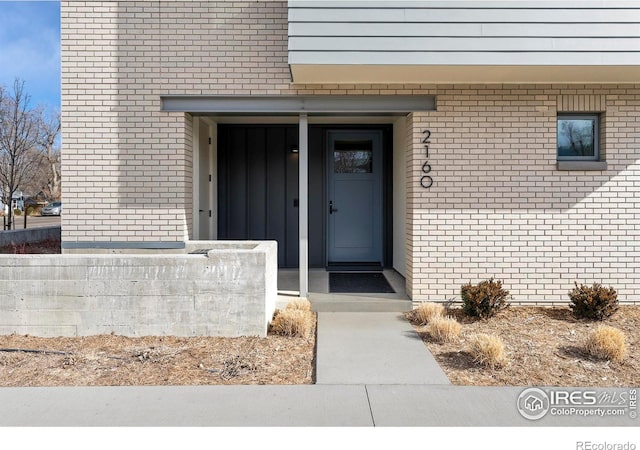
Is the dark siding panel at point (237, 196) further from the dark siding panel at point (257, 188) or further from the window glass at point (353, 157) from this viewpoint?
the window glass at point (353, 157)

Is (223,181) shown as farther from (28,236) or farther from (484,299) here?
(28,236)

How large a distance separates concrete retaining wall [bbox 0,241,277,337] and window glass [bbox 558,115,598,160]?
4.72 meters

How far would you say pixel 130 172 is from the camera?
6.30 m

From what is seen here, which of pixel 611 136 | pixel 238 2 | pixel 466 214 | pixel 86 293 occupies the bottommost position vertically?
pixel 86 293

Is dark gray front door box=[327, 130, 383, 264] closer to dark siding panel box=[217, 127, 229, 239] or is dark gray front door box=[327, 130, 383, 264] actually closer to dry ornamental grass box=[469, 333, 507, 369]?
dark siding panel box=[217, 127, 229, 239]

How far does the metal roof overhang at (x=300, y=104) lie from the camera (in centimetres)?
631

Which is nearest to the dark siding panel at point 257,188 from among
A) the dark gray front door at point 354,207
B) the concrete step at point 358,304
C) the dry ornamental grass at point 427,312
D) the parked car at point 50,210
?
the dark gray front door at point 354,207

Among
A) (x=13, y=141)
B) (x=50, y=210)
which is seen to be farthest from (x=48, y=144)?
(x=50, y=210)

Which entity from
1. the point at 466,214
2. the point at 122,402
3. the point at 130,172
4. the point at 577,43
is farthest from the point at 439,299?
the point at 130,172

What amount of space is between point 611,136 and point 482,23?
2710 mm

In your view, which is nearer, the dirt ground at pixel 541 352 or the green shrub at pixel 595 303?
the dirt ground at pixel 541 352

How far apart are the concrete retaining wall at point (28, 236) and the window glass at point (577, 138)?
11487 mm

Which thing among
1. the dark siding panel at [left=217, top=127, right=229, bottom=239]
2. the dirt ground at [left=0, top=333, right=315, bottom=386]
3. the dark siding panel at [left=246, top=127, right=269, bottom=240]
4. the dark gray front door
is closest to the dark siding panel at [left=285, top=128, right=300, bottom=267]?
the dark siding panel at [left=246, top=127, right=269, bottom=240]

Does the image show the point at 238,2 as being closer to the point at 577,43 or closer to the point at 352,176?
the point at 352,176
